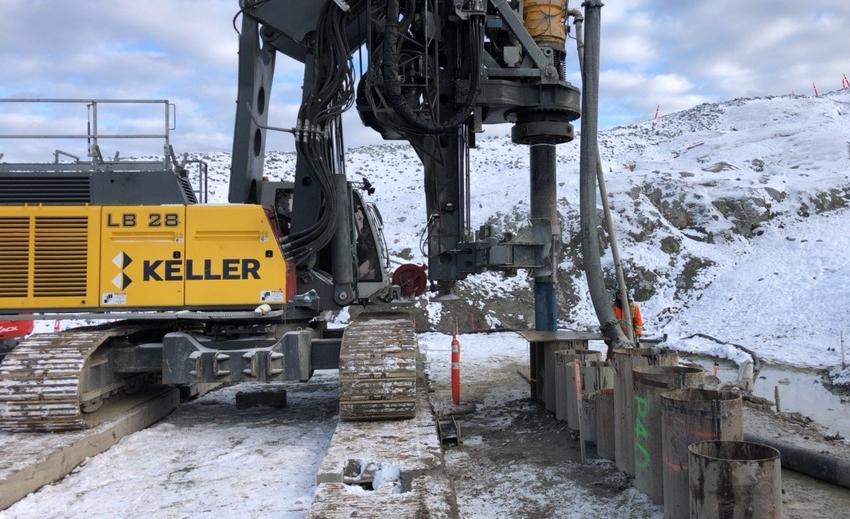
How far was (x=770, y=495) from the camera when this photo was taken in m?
3.56

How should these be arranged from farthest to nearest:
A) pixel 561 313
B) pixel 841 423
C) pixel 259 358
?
pixel 561 313
pixel 841 423
pixel 259 358

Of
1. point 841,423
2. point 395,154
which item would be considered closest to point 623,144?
point 395,154

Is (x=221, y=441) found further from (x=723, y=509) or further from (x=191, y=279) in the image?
(x=723, y=509)

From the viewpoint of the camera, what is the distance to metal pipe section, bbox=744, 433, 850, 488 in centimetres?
538

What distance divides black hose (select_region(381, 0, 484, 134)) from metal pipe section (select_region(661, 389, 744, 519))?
3.92m

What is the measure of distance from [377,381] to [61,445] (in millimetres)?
2655

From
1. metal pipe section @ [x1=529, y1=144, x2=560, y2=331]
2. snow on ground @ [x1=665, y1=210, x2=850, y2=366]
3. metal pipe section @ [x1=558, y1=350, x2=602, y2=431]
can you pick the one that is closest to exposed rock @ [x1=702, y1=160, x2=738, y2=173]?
snow on ground @ [x1=665, y1=210, x2=850, y2=366]

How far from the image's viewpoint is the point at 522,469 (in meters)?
6.03

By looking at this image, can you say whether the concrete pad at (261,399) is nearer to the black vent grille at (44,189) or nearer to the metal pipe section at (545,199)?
the black vent grille at (44,189)

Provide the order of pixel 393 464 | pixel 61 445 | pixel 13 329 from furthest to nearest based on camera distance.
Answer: pixel 13 329 < pixel 61 445 < pixel 393 464

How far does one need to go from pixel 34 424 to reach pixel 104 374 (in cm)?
76

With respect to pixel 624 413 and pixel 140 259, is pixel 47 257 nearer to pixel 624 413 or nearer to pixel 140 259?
pixel 140 259

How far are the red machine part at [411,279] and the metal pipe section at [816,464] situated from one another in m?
4.64

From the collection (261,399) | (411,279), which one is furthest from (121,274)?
(411,279)
